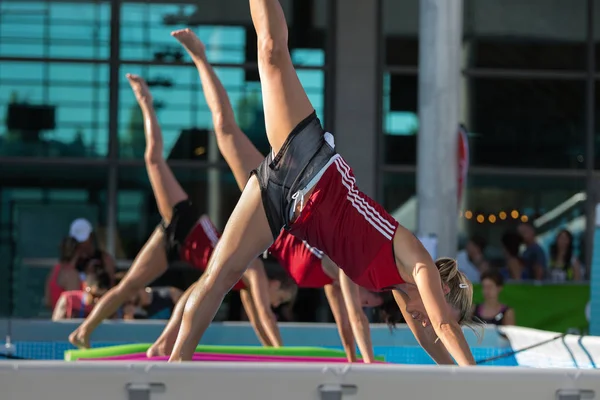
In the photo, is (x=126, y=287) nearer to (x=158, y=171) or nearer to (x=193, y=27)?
Answer: (x=158, y=171)

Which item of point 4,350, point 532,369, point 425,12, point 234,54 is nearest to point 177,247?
point 4,350

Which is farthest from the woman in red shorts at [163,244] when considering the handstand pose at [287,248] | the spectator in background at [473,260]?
the spectator in background at [473,260]

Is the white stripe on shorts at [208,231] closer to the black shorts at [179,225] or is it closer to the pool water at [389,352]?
the black shorts at [179,225]

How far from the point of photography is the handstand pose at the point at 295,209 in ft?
15.1

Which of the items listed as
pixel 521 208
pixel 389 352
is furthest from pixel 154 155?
pixel 521 208

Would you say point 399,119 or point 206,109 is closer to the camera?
point 206,109

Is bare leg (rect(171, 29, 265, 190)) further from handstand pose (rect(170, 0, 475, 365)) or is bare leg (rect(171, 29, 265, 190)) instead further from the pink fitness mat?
handstand pose (rect(170, 0, 475, 365))

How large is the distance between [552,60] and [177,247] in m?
7.84

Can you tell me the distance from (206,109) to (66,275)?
3.76m

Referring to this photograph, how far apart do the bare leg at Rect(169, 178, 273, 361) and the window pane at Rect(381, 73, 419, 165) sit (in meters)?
9.85

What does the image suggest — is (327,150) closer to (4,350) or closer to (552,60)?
(4,350)

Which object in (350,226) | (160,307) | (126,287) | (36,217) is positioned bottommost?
(160,307)

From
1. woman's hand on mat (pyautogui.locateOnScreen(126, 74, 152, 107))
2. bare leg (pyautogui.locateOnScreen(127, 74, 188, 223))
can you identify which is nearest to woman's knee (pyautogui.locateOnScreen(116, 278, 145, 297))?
bare leg (pyautogui.locateOnScreen(127, 74, 188, 223))

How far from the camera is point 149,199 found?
554 inches
